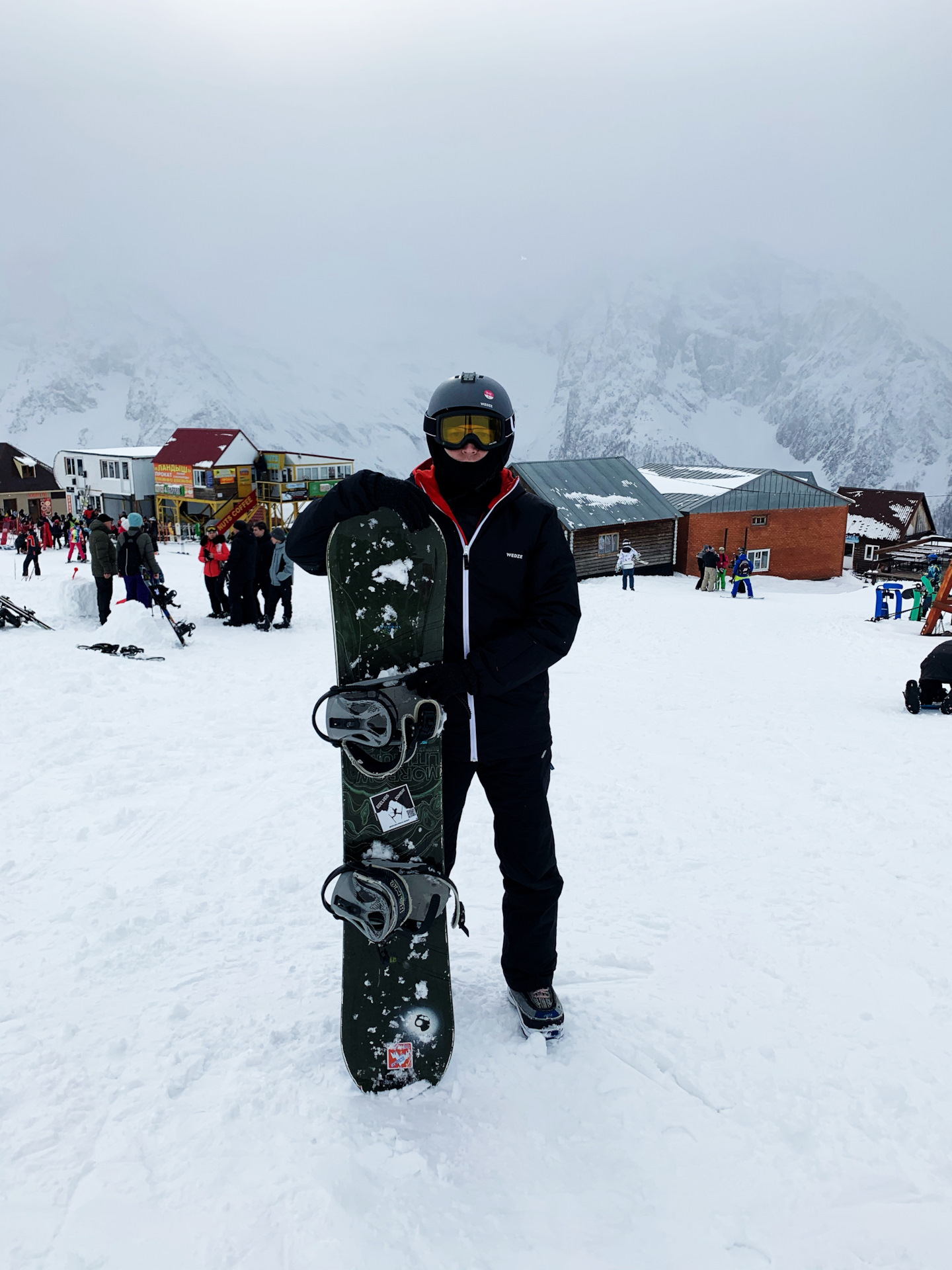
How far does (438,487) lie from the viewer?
264cm

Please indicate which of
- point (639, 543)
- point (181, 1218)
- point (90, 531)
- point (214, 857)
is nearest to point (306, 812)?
point (214, 857)

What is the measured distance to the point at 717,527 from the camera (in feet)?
113

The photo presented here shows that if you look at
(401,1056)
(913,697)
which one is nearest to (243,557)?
(913,697)

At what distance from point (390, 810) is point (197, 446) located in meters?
41.2

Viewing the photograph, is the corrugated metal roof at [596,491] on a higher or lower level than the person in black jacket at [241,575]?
higher

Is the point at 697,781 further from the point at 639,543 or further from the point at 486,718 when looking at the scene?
the point at 639,543

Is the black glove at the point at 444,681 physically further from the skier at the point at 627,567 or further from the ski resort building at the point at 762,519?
the ski resort building at the point at 762,519

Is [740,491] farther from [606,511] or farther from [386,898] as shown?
[386,898]

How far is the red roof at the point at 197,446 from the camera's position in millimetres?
38750

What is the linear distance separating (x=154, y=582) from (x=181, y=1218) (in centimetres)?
997

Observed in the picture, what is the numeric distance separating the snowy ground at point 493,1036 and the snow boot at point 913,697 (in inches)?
94.7

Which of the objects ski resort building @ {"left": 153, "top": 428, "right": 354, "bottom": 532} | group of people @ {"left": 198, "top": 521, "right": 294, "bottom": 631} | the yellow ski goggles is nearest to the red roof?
ski resort building @ {"left": 153, "top": 428, "right": 354, "bottom": 532}

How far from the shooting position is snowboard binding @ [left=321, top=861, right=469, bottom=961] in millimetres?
2465

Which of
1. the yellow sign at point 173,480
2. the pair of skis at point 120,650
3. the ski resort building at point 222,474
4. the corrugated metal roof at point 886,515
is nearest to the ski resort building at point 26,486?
the yellow sign at point 173,480
